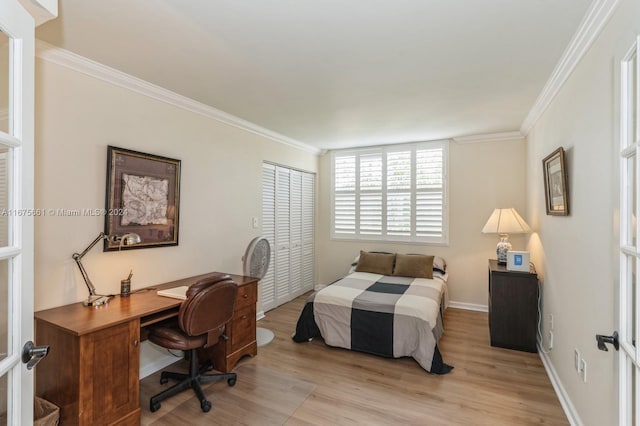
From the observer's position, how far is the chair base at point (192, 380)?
220cm

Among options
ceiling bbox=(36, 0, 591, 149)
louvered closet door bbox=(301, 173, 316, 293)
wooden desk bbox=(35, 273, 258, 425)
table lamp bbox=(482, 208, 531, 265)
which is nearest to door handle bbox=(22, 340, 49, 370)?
wooden desk bbox=(35, 273, 258, 425)

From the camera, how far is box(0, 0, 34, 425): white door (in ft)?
3.35

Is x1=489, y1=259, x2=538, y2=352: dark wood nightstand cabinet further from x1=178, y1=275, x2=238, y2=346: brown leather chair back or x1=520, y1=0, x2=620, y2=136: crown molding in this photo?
x1=178, y1=275, x2=238, y2=346: brown leather chair back

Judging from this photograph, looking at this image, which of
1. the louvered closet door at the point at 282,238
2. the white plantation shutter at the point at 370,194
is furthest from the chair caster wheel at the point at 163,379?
the white plantation shutter at the point at 370,194

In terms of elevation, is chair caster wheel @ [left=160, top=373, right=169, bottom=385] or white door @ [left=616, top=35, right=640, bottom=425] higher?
white door @ [left=616, top=35, right=640, bottom=425]

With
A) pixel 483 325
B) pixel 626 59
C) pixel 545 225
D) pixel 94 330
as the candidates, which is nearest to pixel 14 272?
pixel 94 330

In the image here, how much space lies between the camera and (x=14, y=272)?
1047mm

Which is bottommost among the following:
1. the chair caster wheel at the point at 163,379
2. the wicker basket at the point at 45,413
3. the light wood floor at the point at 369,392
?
the light wood floor at the point at 369,392

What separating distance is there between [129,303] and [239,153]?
2.01 m

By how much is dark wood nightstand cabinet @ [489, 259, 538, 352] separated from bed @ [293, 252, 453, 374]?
1.78ft

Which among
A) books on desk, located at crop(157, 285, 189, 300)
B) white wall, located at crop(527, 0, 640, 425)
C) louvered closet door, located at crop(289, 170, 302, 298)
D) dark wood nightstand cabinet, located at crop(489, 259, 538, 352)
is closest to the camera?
white wall, located at crop(527, 0, 640, 425)

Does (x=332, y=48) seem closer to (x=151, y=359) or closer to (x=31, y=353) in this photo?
(x=31, y=353)

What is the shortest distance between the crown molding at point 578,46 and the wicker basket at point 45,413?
11.6ft

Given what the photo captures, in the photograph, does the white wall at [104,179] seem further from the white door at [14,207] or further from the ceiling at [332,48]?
the white door at [14,207]
